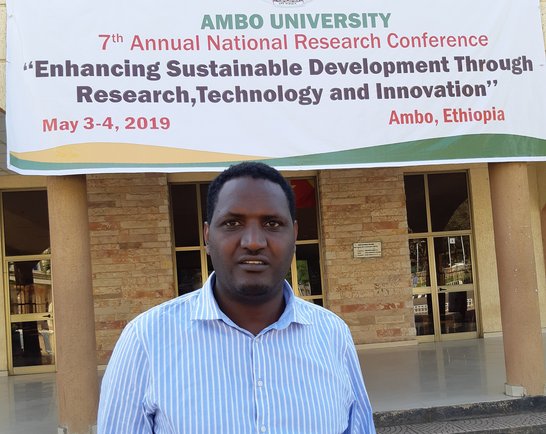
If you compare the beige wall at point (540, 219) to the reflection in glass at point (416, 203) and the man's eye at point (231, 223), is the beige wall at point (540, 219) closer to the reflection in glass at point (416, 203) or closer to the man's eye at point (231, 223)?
the reflection in glass at point (416, 203)

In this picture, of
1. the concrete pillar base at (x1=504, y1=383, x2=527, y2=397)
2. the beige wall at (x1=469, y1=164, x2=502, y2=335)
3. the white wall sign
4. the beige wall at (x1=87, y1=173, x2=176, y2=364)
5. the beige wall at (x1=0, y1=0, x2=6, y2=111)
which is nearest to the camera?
the beige wall at (x1=0, y1=0, x2=6, y2=111)

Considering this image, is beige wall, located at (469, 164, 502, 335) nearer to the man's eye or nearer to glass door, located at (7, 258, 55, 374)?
glass door, located at (7, 258, 55, 374)

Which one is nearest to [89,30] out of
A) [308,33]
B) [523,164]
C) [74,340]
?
[308,33]

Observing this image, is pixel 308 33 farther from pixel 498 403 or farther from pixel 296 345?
pixel 296 345

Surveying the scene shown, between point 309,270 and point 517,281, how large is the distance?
5344mm

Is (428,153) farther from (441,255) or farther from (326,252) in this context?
(441,255)

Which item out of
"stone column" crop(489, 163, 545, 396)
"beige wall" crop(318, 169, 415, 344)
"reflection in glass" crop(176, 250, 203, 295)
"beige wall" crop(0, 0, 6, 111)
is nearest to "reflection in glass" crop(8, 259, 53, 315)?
"reflection in glass" crop(176, 250, 203, 295)

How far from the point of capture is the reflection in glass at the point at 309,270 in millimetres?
12258

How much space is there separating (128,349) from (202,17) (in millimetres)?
5602

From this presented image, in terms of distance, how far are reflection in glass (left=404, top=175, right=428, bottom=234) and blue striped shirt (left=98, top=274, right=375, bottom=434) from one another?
11.2m

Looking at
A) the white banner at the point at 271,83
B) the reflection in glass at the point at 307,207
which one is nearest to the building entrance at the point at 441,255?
the reflection in glass at the point at 307,207

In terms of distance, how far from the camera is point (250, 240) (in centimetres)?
177

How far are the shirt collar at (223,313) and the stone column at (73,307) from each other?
5125 mm

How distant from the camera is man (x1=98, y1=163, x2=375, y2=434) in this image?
1671 mm
